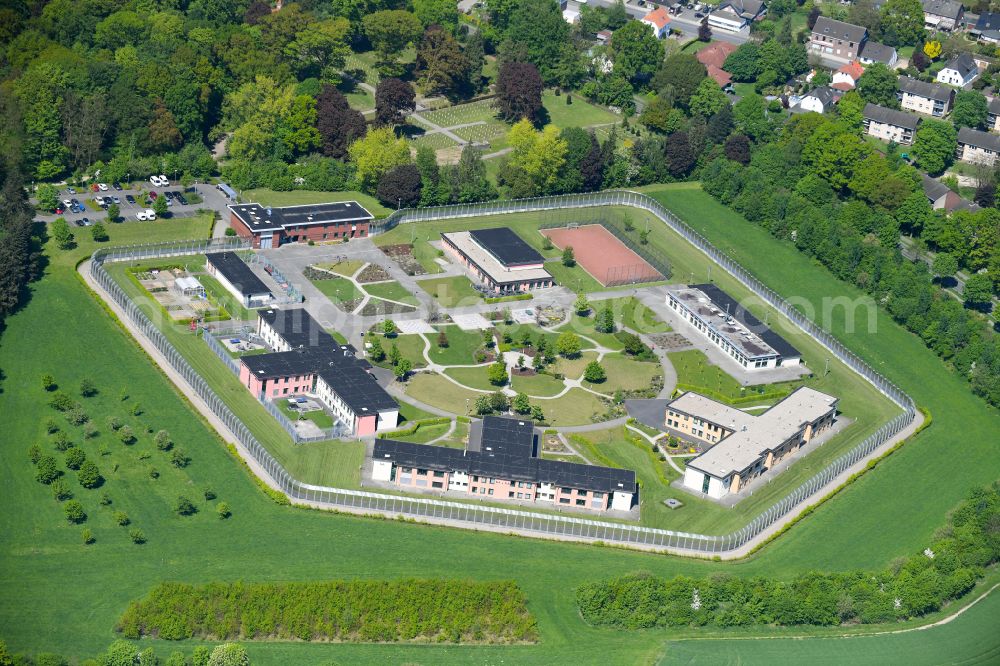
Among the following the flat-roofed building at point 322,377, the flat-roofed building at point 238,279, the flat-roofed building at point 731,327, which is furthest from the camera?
the flat-roofed building at point 238,279

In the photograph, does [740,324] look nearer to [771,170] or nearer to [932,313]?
[932,313]

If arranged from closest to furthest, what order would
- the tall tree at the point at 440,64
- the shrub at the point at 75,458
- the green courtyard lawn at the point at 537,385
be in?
the shrub at the point at 75,458 → the green courtyard lawn at the point at 537,385 → the tall tree at the point at 440,64

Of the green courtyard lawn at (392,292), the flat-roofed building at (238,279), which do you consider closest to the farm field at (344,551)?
the flat-roofed building at (238,279)

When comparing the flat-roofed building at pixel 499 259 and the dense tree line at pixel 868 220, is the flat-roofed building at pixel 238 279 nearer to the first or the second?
the flat-roofed building at pixel 499 259

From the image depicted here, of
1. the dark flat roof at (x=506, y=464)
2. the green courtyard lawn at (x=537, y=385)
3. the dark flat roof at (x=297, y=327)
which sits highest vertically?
the dark flat roof at (x=506, y=464)

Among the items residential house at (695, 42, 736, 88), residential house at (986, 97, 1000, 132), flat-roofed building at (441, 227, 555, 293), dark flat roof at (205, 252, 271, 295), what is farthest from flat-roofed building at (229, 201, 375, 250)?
residential house at (986, 97, 1000, 132)

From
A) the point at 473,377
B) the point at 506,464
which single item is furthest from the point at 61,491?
the point at 473,377

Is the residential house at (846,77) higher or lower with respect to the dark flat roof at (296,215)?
higher
